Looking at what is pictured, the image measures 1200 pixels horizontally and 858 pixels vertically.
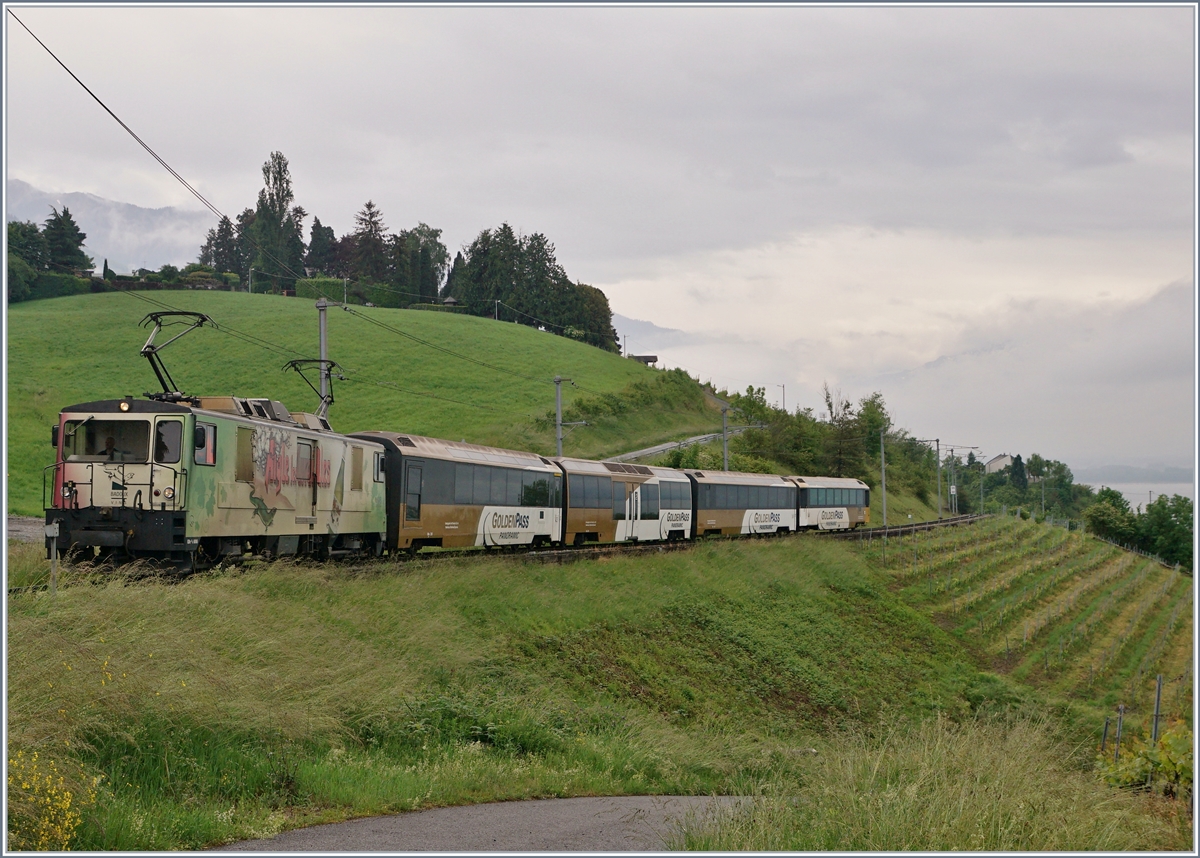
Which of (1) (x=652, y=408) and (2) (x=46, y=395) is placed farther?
(1) (x=652, y=408)

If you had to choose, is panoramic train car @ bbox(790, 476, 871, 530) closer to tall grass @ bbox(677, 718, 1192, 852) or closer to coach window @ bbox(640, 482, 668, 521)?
coach window @ bbox(640, 482, 668, 521)

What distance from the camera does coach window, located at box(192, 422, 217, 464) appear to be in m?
18.2

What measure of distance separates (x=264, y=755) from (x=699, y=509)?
3555 centimetres

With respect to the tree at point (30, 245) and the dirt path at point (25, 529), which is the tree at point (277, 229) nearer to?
the tree at point (30, 245)

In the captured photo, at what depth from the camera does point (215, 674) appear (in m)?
12.8

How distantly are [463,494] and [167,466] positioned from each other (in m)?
12.3

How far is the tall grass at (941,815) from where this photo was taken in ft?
29.9

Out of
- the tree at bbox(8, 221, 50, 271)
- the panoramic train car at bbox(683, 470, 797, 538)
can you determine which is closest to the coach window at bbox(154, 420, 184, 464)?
the panoramic train car at bbox(683, 470, 797, 538)

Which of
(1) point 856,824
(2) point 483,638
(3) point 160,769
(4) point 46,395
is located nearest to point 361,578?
(2) point 483,638

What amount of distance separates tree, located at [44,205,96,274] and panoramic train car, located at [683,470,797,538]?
79.6 m

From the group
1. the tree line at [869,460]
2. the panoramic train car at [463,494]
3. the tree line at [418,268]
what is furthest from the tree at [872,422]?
the panoramic train car at [463,494]

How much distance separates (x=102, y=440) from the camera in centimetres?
1828

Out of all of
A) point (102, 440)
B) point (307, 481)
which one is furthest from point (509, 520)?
Answer: point (102, 440)

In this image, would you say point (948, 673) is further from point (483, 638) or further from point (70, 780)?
point (70, 780)
